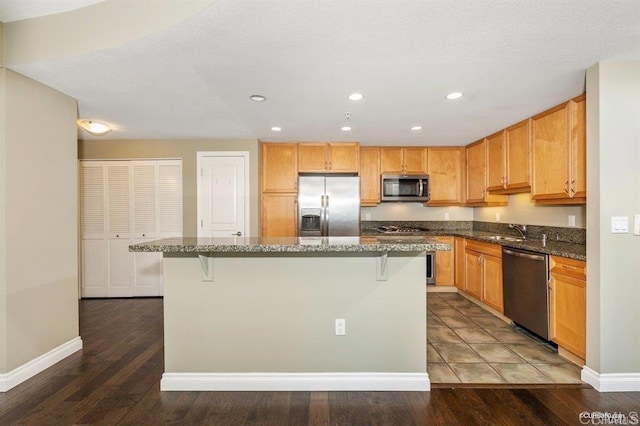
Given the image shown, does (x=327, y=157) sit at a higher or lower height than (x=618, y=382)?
higher

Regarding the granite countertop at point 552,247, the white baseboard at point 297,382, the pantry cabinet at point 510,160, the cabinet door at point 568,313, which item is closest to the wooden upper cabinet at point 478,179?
the pantry cabinet at point 510,160

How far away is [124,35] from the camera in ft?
6.43

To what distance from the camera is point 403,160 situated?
16.3ft

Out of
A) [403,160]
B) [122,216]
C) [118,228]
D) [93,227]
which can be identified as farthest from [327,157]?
[93,227]

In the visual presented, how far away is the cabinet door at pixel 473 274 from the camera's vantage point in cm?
Result: 406

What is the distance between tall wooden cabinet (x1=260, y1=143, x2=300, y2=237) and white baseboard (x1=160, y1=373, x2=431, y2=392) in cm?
250

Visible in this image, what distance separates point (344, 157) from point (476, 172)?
6.41 ft

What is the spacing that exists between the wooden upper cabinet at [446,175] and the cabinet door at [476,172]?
0.14 metres

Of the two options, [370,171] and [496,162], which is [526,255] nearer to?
[496,162]

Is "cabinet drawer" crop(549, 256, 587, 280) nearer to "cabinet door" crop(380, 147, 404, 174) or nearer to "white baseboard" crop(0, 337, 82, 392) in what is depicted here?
"cabinet door" crop(380, 147, 404, 174)

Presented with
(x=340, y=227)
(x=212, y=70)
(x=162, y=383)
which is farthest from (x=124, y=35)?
(x=340, y=227)

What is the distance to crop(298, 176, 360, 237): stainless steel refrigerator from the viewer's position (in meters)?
4.50

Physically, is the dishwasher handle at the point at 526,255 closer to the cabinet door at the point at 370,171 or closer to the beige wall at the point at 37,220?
the cabinet door at the point at 370,171

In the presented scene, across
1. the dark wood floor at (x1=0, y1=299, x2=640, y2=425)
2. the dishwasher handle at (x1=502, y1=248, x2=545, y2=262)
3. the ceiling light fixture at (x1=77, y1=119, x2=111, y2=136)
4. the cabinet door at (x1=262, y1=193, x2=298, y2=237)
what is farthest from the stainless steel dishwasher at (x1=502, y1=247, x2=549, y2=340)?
the ceiling light fixture at (x1=77, y1=119, x2=111, y2=136)
